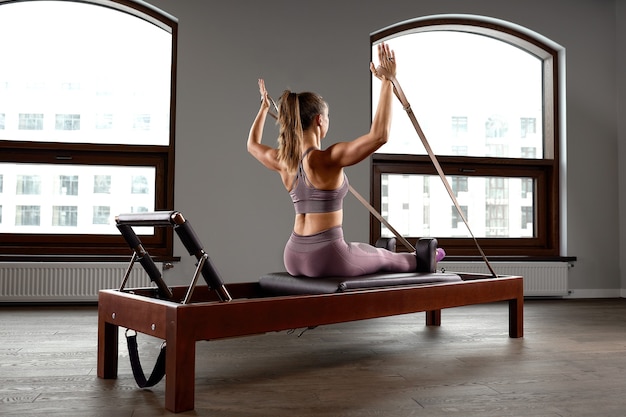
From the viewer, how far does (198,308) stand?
71.4 inches

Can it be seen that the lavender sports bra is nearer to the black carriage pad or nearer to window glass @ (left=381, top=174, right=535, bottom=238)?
the black carriage pad

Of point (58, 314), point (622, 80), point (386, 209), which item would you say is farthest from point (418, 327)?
point (622, 80)

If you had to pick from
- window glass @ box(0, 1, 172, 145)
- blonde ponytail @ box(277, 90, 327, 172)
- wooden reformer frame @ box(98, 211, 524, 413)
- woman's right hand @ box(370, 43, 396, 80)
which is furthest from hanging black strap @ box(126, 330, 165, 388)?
window glass @ box(0, 1, 172, 145)

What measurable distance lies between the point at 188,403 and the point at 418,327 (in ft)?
6.11

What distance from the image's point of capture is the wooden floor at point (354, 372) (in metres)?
1.79

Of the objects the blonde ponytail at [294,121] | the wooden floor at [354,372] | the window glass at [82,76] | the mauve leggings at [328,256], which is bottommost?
the wooden floor at [354,372]

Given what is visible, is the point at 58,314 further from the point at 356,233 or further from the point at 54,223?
the point at 356,233

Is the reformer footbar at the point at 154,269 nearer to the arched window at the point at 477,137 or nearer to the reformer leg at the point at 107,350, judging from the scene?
the reformer leg at the point at 107,350

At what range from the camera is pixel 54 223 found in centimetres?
446

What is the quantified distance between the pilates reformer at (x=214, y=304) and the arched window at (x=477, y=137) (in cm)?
211

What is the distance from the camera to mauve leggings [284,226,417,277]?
2.48 m

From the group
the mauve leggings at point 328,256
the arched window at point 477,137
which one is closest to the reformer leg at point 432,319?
the mauve leggings at point 328,256

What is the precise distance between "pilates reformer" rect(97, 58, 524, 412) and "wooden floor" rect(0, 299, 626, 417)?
0.43ft

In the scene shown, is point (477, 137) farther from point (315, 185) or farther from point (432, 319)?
point (315, 185)
